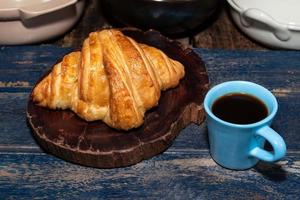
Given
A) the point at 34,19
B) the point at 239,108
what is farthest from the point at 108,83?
the point at 34,19

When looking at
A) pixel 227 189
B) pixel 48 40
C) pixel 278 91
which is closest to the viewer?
pixel 227 189

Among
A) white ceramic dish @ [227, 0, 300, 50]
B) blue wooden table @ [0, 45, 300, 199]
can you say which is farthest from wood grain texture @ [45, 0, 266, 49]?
blue wooden table @ [0, 45, 300, 199]

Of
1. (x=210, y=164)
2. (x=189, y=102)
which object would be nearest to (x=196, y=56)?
(x=189, y=102)

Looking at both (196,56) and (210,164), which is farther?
(196,56)

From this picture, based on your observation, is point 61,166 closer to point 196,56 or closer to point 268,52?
point 196,56

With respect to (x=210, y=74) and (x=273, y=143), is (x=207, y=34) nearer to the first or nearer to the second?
(x=210, y=74)

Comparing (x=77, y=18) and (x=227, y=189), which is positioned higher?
(x=77, y=18)

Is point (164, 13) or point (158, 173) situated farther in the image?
point (164, 13)
